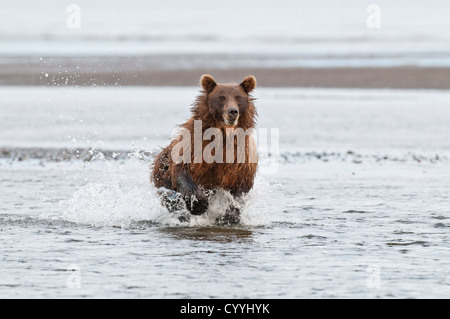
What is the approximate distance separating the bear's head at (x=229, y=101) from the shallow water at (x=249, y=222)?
0.96m

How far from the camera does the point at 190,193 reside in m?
9.07

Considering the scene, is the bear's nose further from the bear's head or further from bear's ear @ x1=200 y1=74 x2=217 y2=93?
bear's ear @ x1=200 y1=74 x2=217 y2=93

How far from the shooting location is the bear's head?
872 cm

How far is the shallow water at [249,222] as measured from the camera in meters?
6.91

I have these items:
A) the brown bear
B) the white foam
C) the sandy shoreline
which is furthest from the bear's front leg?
the sandy shoreline

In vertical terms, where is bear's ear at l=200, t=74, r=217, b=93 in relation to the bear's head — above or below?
above

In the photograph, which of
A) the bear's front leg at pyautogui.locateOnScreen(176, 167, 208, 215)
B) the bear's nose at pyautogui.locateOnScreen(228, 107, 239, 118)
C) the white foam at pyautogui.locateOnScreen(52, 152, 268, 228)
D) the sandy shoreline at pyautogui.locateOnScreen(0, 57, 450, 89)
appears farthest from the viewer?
the sandy shoreline at pyautogui.locateOnScreen(0, 57, 450, 89)

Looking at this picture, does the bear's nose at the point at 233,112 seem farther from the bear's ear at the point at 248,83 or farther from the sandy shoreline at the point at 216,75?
the sandy shoreline at the point at 216,75

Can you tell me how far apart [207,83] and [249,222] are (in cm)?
147

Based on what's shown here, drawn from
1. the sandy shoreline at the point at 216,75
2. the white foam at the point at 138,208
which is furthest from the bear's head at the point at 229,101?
the sandy shoreline at the point at 216,75

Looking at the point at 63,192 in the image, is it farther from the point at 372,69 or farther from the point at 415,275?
the point at 372,69

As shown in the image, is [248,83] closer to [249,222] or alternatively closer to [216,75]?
[249,222]

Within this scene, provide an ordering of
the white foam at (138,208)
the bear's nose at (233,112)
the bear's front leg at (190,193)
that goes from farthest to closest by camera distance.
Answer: the white foam at (138,208), the bear's front leg at (190,193), the bear's nose at (233,112)
